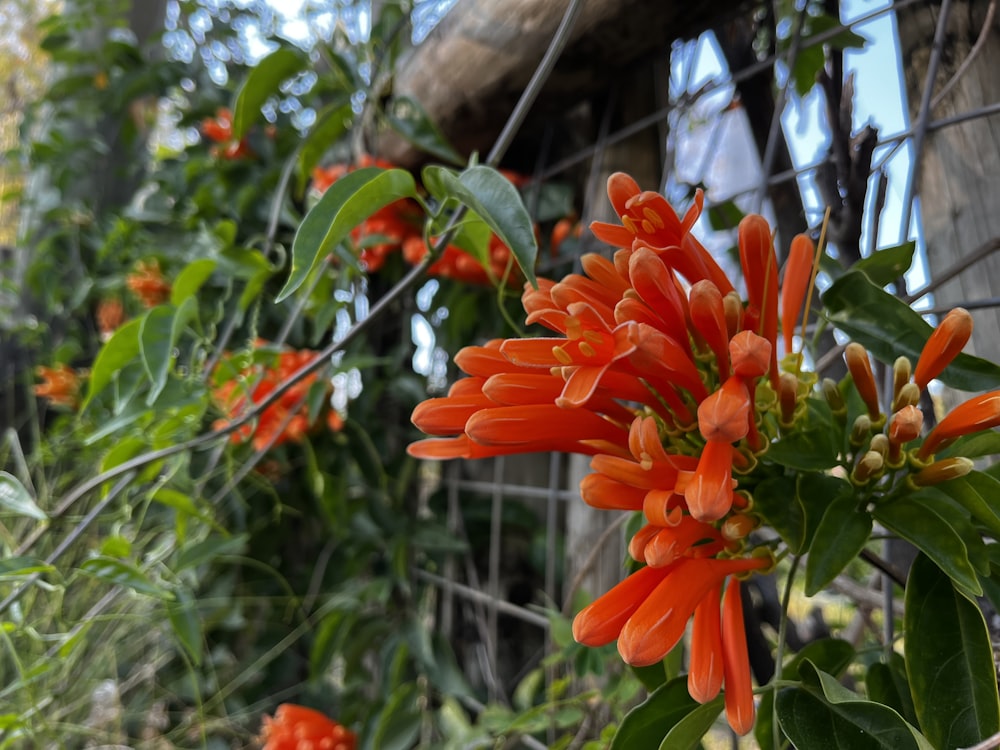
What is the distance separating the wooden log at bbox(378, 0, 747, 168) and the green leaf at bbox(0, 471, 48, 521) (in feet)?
1.68

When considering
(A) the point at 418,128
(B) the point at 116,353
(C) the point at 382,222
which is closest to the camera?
(B) the point at 116,353

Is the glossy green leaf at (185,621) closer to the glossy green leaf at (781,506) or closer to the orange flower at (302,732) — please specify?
the orange flower at (302,732)

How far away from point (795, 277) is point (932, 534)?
120 mm

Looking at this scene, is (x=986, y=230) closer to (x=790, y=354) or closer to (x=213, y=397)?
(x=790, y=354)

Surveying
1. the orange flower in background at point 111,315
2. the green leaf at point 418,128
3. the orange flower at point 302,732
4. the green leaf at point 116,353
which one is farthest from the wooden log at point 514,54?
the orange flower in background at point 111,315

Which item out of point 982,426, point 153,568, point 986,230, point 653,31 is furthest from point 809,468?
point 153,568

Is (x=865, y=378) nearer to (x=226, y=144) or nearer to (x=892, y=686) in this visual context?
(x=892, y=686)

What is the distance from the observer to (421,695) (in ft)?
2.66

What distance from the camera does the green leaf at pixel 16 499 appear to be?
46 centimetres

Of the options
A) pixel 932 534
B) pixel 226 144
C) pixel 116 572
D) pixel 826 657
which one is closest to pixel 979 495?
pixel 932 534

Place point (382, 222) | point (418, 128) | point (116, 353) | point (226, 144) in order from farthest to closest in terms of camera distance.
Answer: point (226, 144), point (382, 222), point (418, 128), point (116, 353)

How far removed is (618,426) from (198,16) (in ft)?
4.95

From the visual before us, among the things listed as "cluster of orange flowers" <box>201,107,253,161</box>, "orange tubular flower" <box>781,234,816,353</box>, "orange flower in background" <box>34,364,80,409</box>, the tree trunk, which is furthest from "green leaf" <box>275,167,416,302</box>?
"orange flower in background" <box>34,364,80,409</box>

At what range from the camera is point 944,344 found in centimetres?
26
